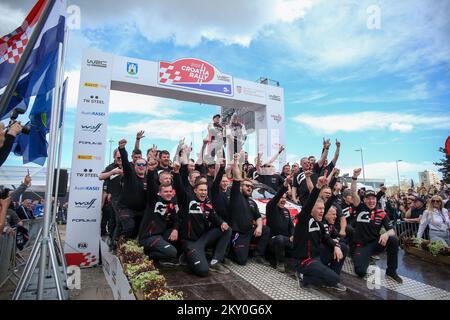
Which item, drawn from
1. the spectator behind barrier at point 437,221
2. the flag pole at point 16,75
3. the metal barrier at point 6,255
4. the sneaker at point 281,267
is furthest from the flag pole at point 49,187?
the spectator behind barrier at point 437,221

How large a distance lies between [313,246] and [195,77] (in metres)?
6.37

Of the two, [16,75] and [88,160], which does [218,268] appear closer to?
[16,75]

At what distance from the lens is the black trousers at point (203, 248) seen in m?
4.45

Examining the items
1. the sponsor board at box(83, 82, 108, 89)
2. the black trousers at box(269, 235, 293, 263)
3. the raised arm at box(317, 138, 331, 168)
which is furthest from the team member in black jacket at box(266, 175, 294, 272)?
the sponsor board at box(83, 82, 108, 89)

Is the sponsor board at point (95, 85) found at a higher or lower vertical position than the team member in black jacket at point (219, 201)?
higher

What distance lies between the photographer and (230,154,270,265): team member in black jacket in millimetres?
5192

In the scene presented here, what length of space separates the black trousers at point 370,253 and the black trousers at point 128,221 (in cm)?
402

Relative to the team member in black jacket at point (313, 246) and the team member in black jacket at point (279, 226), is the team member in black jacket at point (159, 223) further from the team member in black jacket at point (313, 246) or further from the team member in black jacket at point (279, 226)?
the team member in black jacket at point (313, 246)

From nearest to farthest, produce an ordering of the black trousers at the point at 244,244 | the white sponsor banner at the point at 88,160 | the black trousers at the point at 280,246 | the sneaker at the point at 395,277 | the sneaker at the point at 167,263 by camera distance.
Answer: the sneaker at the point at 395,277 < the sneaker at the point at 167,263 < the black trousers at the point at 280,246 < the black trousers at the point at 244,244 < the white sponsor banner at the point at 88,160

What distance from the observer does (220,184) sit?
5.65 metres

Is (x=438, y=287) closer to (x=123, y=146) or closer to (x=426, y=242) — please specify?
(x=426, y=242)

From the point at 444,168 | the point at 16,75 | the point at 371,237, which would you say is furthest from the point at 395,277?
the point at 444,168
